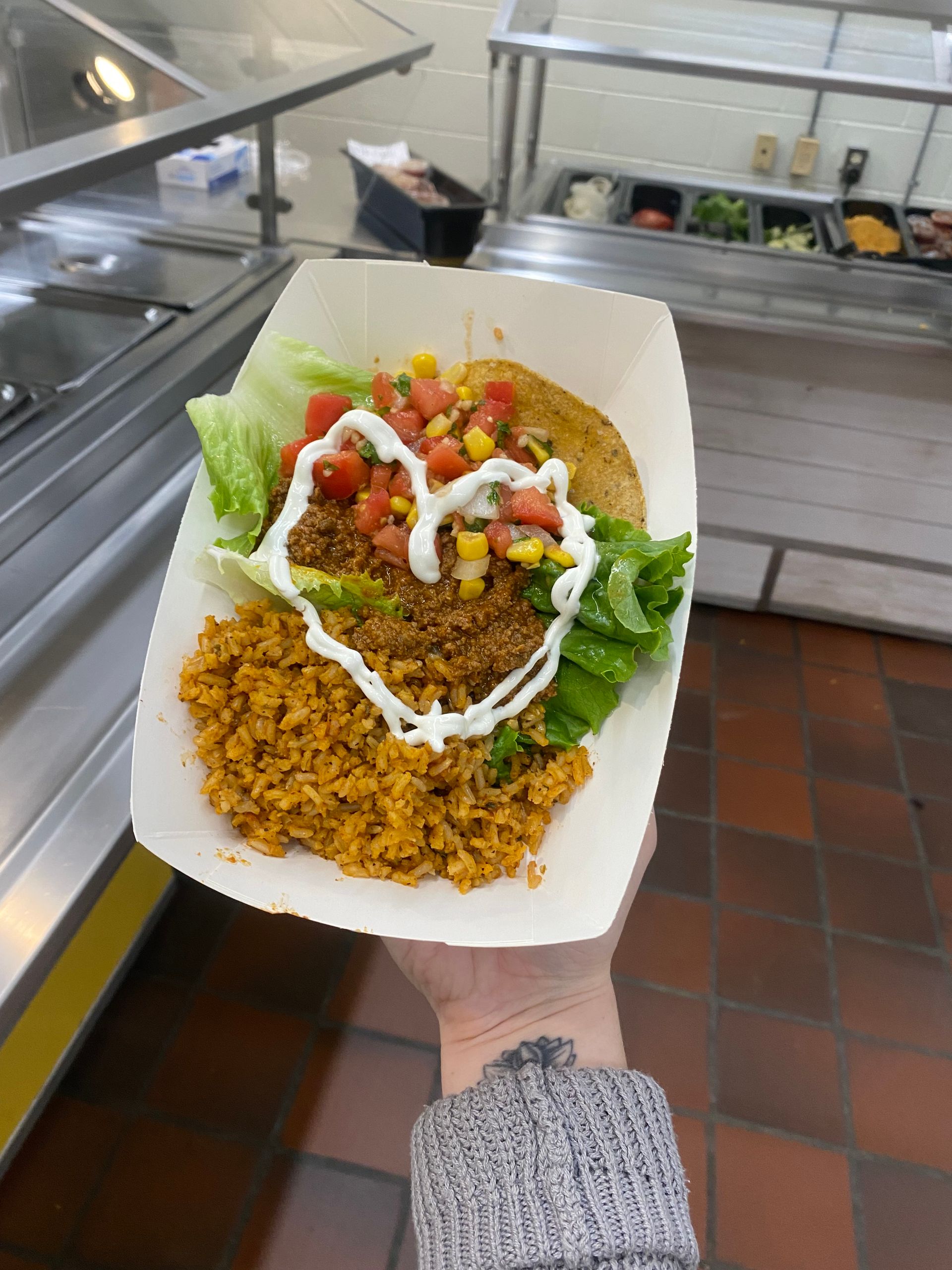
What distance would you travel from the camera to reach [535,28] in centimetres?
262

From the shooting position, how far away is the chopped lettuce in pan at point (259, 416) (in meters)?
1.53

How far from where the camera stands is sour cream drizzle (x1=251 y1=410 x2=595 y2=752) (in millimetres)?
1386

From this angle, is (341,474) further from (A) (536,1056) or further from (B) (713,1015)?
(B) (713,1015)

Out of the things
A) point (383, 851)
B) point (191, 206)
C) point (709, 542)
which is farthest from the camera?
point (709, 542)

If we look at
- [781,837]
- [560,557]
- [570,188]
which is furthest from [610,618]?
[570,188]

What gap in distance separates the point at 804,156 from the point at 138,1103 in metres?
5.08

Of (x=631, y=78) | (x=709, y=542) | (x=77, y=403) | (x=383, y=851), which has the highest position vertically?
(x=631, y=78)

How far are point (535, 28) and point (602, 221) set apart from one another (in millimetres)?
743

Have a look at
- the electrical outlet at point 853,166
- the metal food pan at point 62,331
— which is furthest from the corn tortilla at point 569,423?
the electrical outlet at point 853,166

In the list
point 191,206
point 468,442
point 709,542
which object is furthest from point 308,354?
point 709,542

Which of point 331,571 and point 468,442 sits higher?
point 468,442

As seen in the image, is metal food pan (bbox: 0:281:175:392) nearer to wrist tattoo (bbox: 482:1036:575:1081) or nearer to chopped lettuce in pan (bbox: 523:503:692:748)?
chopped lettuce in pan (bbox: 523:503:692:748)

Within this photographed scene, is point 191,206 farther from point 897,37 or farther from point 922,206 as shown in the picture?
point 922,206

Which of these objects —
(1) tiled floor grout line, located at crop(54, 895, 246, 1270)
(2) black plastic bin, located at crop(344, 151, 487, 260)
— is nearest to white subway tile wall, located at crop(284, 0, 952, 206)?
(2) black plastic bin, located at crop(344, 151, 487, 260)
